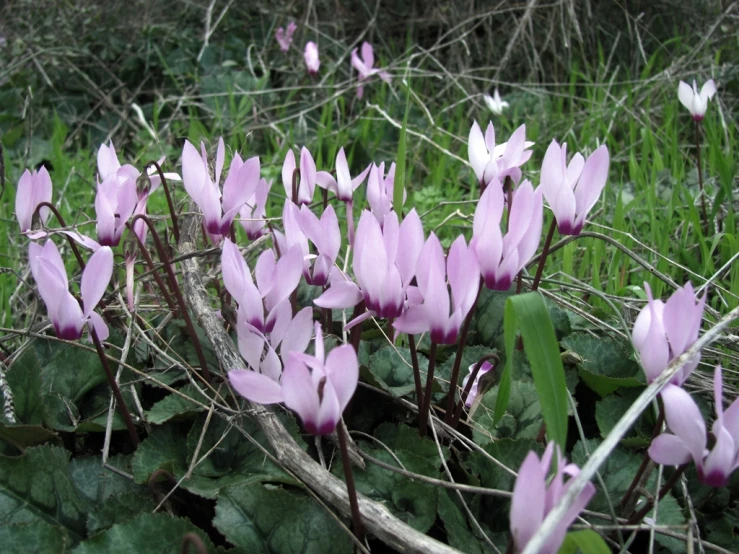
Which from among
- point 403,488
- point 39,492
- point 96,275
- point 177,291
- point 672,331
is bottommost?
point 39,492

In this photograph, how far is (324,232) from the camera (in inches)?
41.4

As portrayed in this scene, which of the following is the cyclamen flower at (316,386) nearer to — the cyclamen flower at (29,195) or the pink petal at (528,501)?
the pink petal at (528,501)

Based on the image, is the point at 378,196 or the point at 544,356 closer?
the point at 544,356

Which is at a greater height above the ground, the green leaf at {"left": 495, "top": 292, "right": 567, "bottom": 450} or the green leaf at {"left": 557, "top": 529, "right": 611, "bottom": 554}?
the green leaf at {"left": 495, "top": 292, "right": 567, "bottom": 450}

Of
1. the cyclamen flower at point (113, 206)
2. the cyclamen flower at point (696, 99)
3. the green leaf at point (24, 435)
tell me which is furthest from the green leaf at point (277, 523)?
the cyclamen flower at point (696, 99)

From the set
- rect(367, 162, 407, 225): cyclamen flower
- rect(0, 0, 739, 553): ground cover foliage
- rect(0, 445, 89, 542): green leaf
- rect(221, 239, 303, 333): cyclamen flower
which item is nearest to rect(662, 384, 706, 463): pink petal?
rect(0, 0, 739, 553): ground cover foliage

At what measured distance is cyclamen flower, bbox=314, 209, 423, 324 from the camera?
2.86 ft

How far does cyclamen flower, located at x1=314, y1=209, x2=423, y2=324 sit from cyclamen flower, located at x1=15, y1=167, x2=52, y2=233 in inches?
24.6

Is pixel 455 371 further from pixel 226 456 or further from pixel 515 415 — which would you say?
pixel 226 456

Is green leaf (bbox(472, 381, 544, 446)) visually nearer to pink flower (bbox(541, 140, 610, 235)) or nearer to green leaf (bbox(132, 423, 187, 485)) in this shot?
pink flower (bbox(541, 140, 610, 235))

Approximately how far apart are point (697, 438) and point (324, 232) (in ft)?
1.80

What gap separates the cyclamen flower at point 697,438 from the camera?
2.44 feet

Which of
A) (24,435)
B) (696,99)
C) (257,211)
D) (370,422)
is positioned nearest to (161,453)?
(24,435)

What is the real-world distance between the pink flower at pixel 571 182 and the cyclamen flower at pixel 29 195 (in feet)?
2.62
